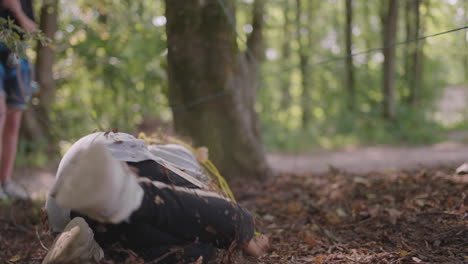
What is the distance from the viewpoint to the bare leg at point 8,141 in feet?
12.1

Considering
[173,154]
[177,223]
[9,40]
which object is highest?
[9,40]

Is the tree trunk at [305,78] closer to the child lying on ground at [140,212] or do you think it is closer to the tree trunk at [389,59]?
the tree trunk at [389,59]

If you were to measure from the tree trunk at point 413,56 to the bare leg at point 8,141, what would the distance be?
1092 centimetres

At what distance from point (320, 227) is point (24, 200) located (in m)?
2.42

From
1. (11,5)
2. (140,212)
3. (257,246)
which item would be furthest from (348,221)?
(11,5)

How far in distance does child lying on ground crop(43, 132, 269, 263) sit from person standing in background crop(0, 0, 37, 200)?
1.76 m

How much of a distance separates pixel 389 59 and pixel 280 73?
9.46 ft

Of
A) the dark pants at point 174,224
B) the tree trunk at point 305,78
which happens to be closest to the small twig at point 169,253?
the dark pants at point 174,224

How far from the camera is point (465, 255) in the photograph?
2139 mm

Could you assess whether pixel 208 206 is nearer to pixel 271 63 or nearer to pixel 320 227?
pixel 320 227

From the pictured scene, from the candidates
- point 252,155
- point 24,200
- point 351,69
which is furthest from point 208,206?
point 351,69

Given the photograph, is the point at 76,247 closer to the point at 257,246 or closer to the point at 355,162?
the point at 257,246

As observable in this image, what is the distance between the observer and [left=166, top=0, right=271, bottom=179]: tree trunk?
14.3 ft

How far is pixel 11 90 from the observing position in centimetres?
354
